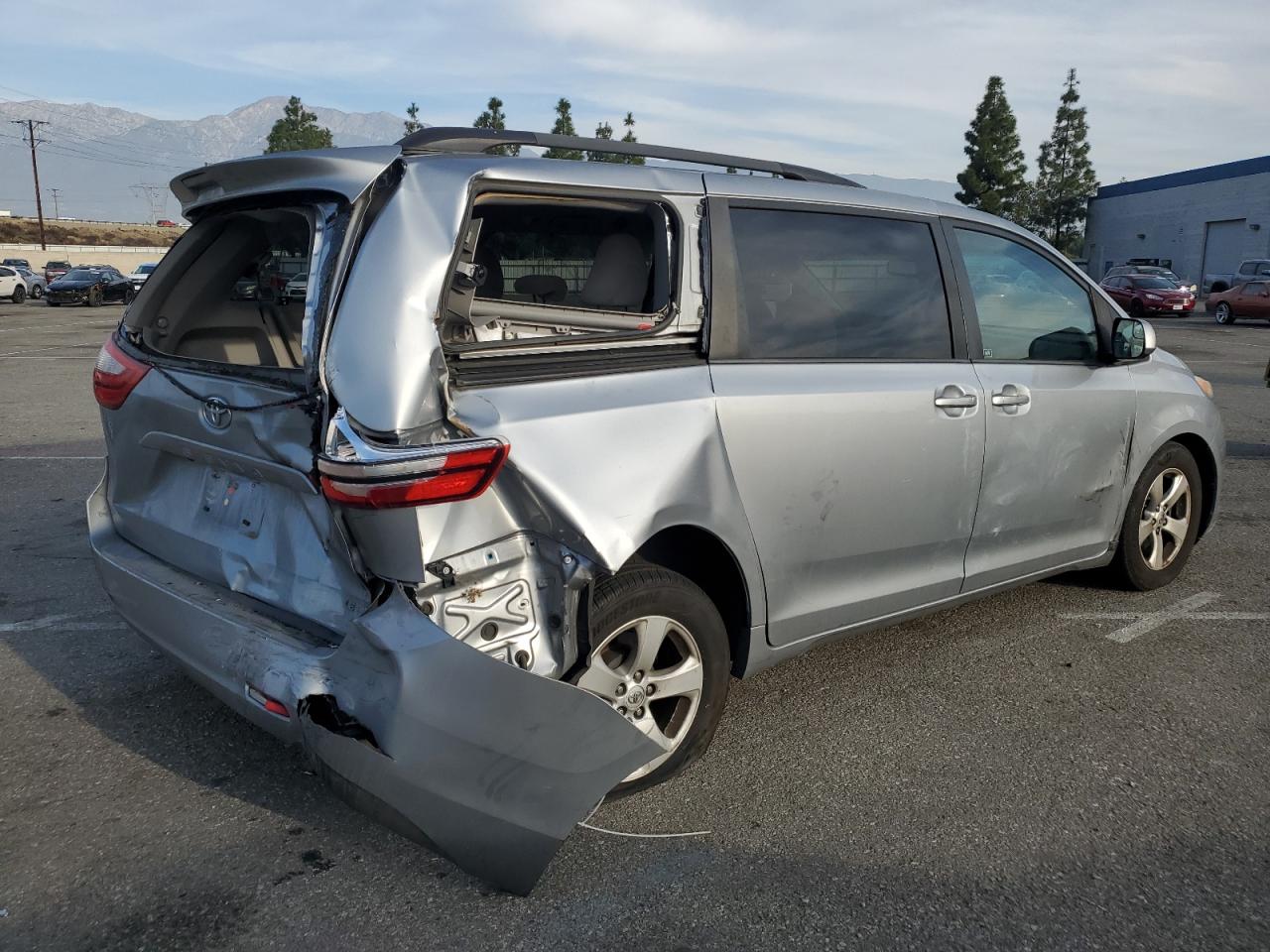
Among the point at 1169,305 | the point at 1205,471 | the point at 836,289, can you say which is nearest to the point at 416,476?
the point at 836,289

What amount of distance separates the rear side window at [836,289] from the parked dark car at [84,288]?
134 feet

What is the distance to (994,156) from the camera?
59.5m

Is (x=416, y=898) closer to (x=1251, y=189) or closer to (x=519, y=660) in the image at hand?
(x=519, y=660)

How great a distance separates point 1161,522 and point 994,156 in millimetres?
60130

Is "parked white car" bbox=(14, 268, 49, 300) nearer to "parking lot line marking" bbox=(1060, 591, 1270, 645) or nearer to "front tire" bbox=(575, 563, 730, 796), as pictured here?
"parking lot line marking" bbox=(1060, 591, 1270, 645)

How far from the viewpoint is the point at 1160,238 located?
57625 millimetres

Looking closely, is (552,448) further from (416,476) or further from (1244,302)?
(1244,302)

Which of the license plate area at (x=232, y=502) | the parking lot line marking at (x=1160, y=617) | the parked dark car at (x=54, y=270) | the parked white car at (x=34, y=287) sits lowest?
the parked white car at (x=34, y=287)

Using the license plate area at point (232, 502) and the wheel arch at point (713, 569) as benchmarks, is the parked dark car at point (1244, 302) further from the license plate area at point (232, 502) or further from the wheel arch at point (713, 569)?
the license plate area at point (232, 502)

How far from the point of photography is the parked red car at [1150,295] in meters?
32.6

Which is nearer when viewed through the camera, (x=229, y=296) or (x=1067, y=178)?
(x=229, y=296)

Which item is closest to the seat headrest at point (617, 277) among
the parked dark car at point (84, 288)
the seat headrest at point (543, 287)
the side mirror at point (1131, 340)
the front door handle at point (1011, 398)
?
the seat headrest at point (543, 287)

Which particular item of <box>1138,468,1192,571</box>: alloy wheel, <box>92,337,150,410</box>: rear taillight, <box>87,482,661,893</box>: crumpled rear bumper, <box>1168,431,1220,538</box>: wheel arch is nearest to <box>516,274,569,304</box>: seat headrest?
<box>92,337,150,410</box>: rear taillight

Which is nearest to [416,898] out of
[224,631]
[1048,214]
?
[224,631]
